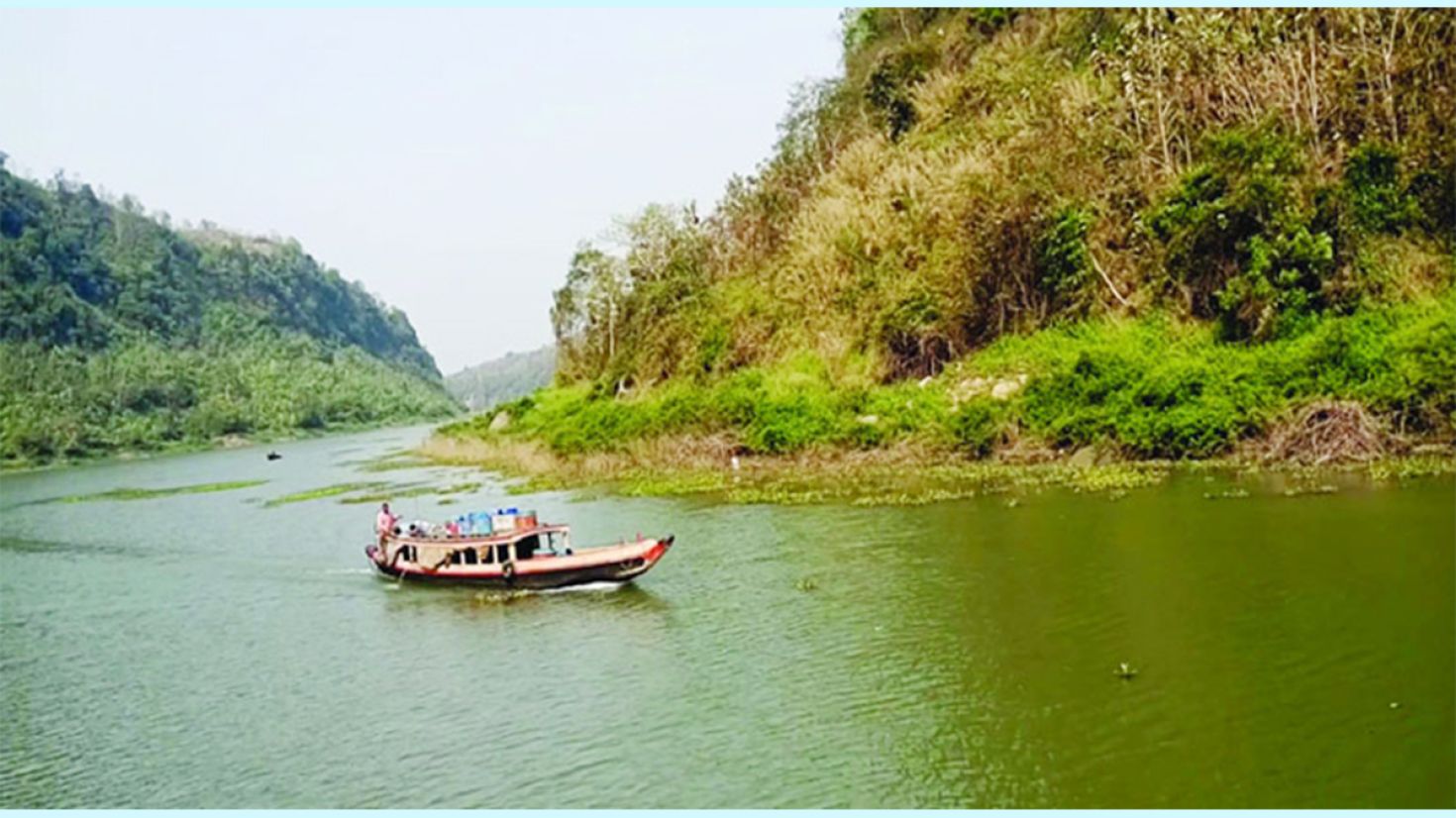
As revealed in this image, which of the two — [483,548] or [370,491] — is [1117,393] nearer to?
[483,548]

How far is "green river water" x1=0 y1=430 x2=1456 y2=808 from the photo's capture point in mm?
11227

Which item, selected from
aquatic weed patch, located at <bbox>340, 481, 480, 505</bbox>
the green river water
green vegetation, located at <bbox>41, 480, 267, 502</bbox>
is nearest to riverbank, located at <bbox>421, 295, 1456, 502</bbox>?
the green river water

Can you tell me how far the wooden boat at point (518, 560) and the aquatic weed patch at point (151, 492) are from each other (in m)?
27.3

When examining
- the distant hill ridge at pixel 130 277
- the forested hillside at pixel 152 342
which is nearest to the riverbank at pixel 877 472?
the forested hillside at pixel 152 342

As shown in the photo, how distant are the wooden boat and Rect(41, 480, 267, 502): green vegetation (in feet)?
89.7

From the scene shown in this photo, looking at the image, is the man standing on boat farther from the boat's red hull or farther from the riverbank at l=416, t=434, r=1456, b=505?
the riverbank at l=416, t=434, r=1456, b=505

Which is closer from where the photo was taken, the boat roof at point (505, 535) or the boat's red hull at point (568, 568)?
the boat's red hull at point (568, 568)

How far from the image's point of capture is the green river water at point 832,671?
11227 mm

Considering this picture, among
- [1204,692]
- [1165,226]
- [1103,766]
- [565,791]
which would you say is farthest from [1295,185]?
[565,791]

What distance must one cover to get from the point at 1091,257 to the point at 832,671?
2212cm

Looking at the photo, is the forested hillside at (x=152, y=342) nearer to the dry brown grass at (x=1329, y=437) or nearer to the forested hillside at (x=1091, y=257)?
the forested hillside at (x=1091, y=257)

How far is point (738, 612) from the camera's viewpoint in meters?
17.7

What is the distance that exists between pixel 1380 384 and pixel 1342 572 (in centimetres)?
1023

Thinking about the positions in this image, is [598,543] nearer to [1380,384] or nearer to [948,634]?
[948,634]
